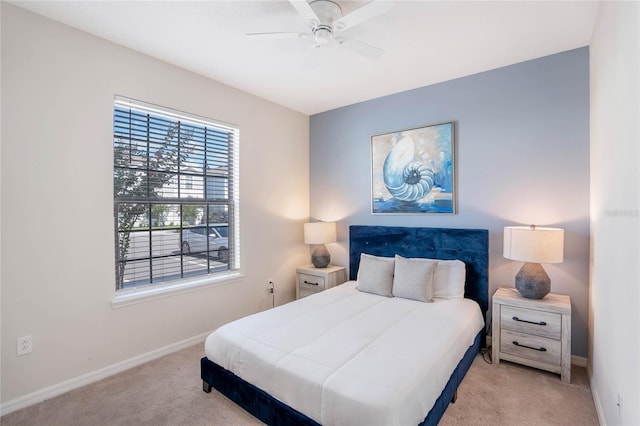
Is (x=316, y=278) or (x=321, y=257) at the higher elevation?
(x=321, y=257)

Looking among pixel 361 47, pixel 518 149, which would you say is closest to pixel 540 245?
pixel 518 149

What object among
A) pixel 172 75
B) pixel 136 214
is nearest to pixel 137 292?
pixel 136 214

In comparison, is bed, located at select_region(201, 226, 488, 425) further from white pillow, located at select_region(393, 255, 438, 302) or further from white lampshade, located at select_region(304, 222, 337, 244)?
white lampshade, located at select_region(304, 222, 337, 244)

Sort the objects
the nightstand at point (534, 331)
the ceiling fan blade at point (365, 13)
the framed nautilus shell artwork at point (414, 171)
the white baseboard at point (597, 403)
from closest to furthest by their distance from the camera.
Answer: the ceiling fan blade at point (365, 13) < the white baseboard at point (597, 403) < the nightstand at point (534, 331) < the framed nautilus shell artwork at point (414, 171)

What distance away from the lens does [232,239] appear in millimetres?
3463

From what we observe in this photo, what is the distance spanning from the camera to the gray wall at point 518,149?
2570mm

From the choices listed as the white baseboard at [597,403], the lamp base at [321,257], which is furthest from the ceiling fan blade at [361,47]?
the white baseboard at [597,403]

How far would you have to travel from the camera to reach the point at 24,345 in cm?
209

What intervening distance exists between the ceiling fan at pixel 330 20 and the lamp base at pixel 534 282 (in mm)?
2129

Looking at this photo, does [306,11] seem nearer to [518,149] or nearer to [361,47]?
[361,47]

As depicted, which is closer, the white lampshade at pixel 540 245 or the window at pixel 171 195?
the white lampshade at pixel 540 245

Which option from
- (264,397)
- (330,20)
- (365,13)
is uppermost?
(330,20)

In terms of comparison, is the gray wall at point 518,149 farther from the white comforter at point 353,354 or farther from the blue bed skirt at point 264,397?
the blue bed skirt at point 264,397

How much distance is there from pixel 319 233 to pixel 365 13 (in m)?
2.49
